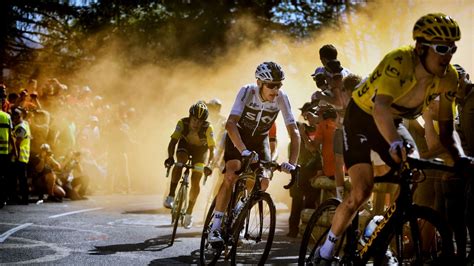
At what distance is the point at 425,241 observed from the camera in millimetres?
4938

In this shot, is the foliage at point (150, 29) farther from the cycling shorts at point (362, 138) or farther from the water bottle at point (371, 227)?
the water bottle at point (371, 227)

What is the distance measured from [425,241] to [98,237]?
6.16 m

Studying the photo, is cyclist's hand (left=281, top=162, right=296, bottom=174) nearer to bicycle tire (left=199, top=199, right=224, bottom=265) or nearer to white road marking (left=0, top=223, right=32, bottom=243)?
bicycle tire (left=199, top=199, right=224, bottom=265)

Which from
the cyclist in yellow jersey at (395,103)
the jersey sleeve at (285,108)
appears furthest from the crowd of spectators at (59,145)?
the cyclist in yellow jersey at (395,103)

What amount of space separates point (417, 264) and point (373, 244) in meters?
0.38

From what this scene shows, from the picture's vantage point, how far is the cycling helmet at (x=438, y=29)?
16.8ft

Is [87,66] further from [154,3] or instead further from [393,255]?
[393,255]

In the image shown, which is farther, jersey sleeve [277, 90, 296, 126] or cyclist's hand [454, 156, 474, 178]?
jersey sleeve [277, 90, 296, 126]

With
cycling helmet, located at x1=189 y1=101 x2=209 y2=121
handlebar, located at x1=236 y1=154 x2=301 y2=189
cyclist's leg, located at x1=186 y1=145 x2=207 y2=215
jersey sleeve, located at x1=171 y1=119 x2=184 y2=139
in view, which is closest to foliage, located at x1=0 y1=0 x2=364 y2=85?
cyclist's leg, located at x1=186 y1=145 x2=207 y2=215

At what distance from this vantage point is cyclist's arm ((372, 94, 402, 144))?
5066 mm

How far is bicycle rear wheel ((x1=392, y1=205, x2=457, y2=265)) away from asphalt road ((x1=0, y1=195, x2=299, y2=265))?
3.12 meters

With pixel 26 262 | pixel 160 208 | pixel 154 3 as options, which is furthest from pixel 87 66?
pixel 26 262

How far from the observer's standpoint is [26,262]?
763 centimetres

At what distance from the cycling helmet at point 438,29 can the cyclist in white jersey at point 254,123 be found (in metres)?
2.56
